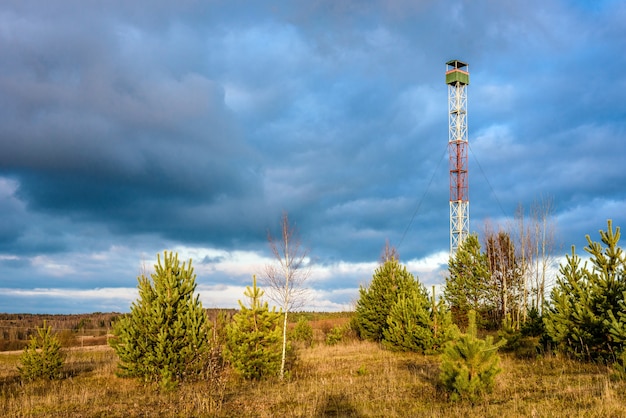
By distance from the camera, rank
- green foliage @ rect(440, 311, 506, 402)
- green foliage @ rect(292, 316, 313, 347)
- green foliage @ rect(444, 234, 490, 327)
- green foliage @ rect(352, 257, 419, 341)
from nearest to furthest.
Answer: green foliage @ rect(440, 311, 506, 402)
green foliage @ rect(352, 257, 419, 341)
green foliage @ rect(292, 316, 313, 347)
green foliage @ rect(444, 234, 490, 327)

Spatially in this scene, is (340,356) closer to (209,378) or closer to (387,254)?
(209,378)

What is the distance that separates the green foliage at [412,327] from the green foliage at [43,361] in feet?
48.3

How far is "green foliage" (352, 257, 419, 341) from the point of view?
28.4 m

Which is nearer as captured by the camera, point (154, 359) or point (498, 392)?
point (498, 392)

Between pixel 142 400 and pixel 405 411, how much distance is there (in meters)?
7.26

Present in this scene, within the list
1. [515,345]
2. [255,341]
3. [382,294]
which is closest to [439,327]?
[515,345]


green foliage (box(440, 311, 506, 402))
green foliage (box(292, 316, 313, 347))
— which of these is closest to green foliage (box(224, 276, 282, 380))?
green foliage (box(440, 311, 506, 402))

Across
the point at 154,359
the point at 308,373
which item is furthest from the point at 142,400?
the point at 308,373

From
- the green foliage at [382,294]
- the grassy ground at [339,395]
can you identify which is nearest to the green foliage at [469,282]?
the green foliage at [382,294]

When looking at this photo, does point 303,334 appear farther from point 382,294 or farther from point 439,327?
point 439,327

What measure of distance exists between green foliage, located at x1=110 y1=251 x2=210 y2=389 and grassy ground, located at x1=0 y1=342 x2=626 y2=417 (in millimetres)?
685

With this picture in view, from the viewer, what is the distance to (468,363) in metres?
11.7

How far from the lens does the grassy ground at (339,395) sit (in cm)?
1091

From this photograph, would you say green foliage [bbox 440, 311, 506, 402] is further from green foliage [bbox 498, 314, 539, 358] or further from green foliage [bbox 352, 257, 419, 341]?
green foliage [bbox 352, 257, 419, 341]
